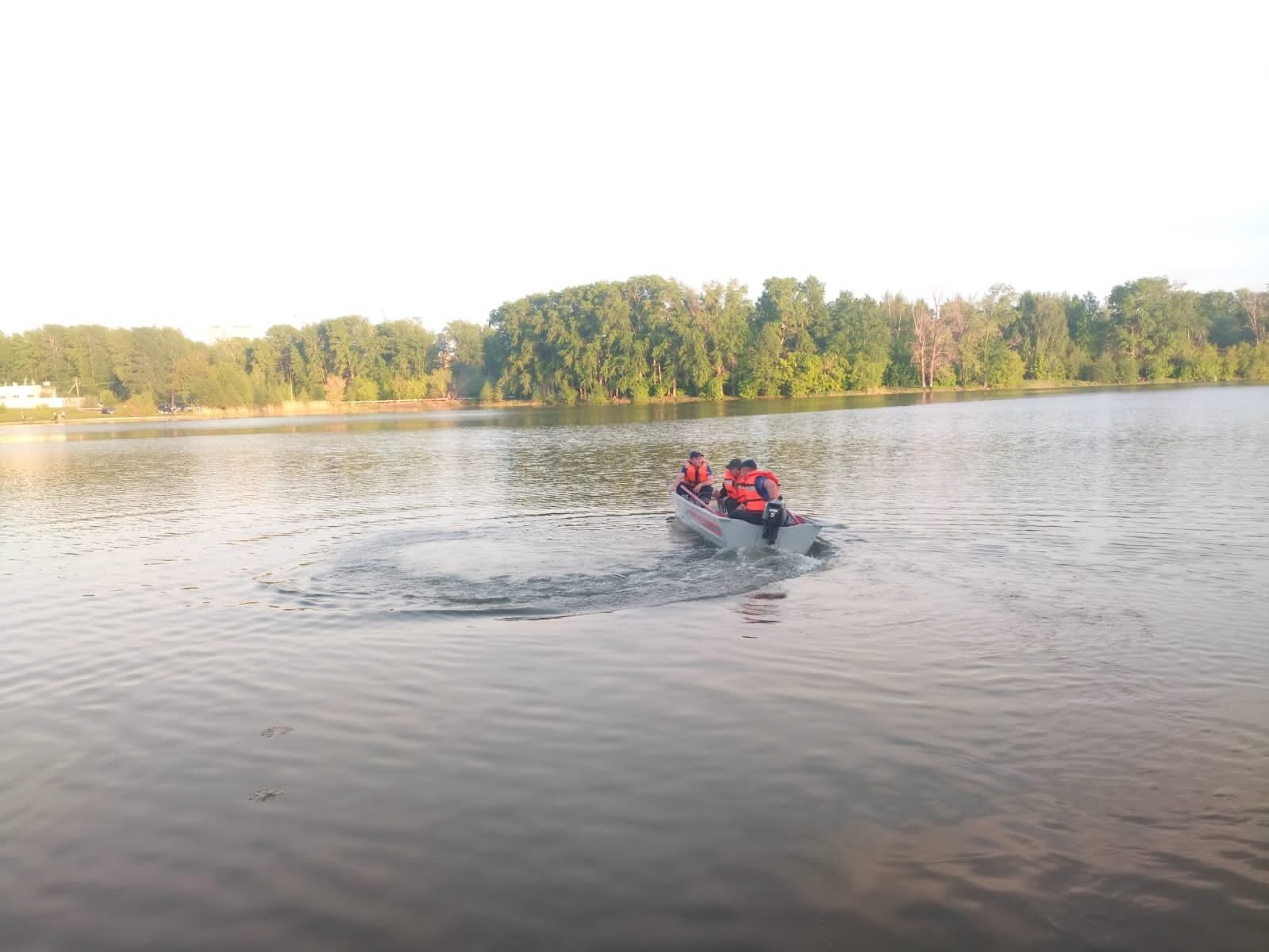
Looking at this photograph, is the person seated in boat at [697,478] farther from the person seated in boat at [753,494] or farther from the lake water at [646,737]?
the person seated in boat at [753,494]

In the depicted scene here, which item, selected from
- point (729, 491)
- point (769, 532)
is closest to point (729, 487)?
point (729, 491)

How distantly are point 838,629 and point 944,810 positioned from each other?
5119 mm

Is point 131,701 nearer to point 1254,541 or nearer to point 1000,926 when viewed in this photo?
point 1000,926

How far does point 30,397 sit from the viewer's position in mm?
132250

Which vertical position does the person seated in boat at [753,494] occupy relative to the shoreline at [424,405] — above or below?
below

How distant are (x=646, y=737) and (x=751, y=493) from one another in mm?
8834

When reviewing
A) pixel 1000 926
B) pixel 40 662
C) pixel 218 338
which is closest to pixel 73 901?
pixel 1000 926

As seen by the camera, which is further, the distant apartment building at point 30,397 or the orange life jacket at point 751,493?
the distant apartment building at point 30,397

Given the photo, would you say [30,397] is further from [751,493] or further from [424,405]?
[751,493]

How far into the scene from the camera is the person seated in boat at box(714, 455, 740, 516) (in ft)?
57.3

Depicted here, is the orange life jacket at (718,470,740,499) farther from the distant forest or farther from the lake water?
the distant forest

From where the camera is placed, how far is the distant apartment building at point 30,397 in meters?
124

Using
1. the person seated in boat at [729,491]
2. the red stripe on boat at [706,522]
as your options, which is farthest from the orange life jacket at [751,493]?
the red stripe on boat at [706,522]

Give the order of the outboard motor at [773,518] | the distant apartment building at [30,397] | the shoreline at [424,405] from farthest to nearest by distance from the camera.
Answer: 1. the distant apartment building at [30,397]
2. the shoreline at [424,405]
3. the outboard motor at [773,518]
